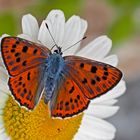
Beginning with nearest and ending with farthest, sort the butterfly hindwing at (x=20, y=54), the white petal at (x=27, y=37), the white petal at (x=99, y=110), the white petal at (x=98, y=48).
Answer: the butterfly hindwing at (x=20, y=54) → the white petal at (x=27, y=37) → the white petal at (x=98, y=48) → the white petal at (x=99, y=110)

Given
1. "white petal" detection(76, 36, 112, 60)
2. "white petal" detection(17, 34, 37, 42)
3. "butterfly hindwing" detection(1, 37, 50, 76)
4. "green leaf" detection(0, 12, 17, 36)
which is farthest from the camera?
"green leaf" detection(0, 12, 17, 36)

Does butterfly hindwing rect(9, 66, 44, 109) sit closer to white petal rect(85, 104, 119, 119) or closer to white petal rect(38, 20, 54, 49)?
white petal rect(38, 20, 54, 49)

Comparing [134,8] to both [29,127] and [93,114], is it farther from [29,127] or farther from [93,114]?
[29,127]

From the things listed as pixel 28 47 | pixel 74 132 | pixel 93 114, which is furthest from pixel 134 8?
pixel 28 47

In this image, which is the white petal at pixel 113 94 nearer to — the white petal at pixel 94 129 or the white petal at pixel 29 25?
the white petal at pixel 94 129

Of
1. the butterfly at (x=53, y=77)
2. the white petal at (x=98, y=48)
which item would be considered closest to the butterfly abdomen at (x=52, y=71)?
the butterfly at (x=53, y=77)

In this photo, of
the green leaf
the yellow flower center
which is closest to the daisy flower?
the yellow flower center
